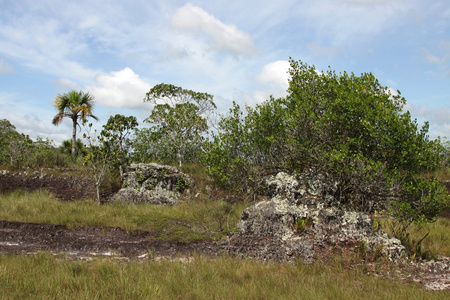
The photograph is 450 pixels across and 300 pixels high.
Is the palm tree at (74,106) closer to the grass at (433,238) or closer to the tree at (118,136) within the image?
the tree at (118,136)

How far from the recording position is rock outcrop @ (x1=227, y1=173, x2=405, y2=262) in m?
8.36

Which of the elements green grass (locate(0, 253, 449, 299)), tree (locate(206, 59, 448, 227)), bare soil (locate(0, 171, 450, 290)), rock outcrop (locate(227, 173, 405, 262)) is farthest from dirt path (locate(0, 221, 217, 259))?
tree (locate(206, 59, 448, 227))

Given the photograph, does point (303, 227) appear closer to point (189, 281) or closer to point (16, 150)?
Answer: point (189, 281)

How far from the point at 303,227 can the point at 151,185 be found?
1229cm

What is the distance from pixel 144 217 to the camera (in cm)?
1337

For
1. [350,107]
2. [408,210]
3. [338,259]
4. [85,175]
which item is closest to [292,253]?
[338,259]

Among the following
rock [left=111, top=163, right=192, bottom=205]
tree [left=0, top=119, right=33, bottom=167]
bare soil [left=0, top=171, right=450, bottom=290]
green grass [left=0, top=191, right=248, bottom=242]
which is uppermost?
tree [left=0, top=119, right=33, bottom=167]

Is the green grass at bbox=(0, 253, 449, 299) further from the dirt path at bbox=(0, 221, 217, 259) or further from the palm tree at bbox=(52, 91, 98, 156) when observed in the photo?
the palm tree at bbox=(52, 91, 98, 156)

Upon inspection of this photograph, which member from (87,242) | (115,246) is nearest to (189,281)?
(115,246)

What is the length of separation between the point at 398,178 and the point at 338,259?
2.79 metres

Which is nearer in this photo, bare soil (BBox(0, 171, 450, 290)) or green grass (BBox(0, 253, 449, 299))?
green grass (BBox(0, 253, 449, 299))

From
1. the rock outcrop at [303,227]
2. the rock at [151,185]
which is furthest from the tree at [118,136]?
the rock outcrop at [303,227]

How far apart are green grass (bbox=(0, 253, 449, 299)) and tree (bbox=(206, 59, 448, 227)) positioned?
2.81 metres

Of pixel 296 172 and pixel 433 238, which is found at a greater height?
pixel 296 172
